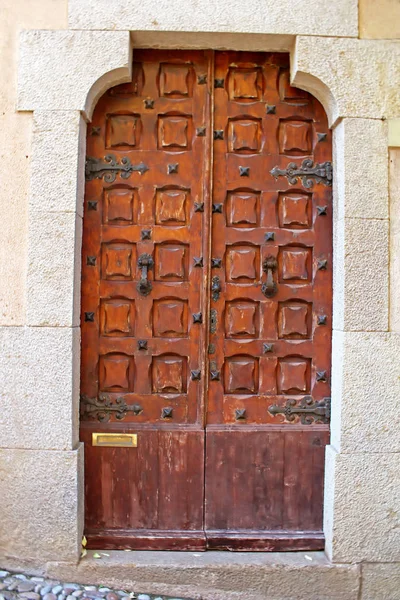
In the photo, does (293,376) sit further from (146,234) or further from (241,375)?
(146,234)

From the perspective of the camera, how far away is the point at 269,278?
3.32 meters

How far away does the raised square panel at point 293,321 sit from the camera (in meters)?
3.36

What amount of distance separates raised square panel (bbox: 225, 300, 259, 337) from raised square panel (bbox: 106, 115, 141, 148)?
3.83 feet

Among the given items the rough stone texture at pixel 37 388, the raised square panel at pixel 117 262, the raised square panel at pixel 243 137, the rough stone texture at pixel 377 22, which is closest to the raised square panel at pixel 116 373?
the rough stone texture at pixel 37 388

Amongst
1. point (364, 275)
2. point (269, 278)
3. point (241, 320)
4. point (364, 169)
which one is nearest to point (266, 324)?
point (241, 320)

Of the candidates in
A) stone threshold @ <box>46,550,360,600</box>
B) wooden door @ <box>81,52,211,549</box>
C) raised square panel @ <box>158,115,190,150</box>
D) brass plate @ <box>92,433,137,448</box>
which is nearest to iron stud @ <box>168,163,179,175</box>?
wooden door @ <box>81,52,211,549</box>

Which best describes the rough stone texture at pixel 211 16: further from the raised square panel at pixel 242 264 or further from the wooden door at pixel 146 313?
the raised square panel at pixel 242 264

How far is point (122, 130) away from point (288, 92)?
105 centimetres

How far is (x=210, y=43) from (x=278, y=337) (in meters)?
1.81

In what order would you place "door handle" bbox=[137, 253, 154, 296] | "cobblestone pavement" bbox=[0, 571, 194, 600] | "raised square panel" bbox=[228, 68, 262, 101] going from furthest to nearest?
"raised square panel" bbox=[228, 68, 262, 101] → "door handle" bbox=[137, 253, 154, 296] → "cobblestone pavement" bbox=[0, 571, 194, 600]

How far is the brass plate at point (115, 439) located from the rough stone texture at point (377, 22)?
8.98 feet

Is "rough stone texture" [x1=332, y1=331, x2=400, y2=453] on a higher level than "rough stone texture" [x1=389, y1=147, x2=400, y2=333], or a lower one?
lower

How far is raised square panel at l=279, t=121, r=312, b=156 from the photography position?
Result: 3396 millimetres

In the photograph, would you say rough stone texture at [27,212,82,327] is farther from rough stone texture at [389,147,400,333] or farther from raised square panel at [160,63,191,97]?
rough stone texture at [389,147,400,333]
